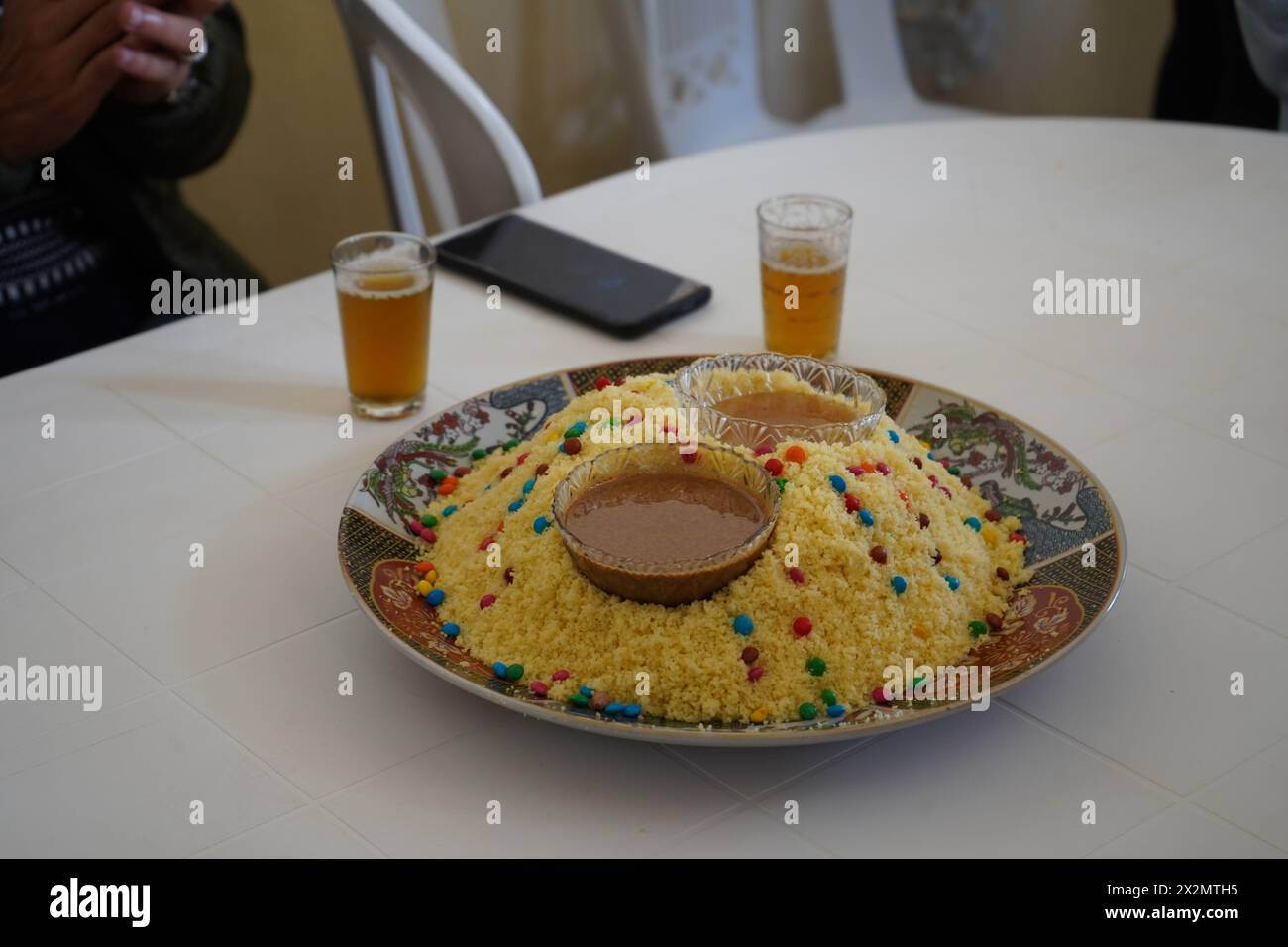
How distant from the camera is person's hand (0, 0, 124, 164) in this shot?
1.76 m

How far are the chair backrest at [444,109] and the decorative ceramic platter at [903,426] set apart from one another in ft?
2.42

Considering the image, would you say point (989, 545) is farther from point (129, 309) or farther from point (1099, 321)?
point (129, 309)

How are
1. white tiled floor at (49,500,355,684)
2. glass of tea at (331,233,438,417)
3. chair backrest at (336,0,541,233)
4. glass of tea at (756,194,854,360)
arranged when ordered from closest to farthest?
1. white tiled floor at (49,500,355,684)
2. glass of tea at (331,233,438,417)
3. glass of tea at (756,194,854,360)
4. chair backrest at (336,0,541,233)

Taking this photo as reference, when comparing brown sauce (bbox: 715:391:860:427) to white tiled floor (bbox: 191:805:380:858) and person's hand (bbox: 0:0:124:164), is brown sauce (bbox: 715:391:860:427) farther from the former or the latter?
person's hand (bbox: 0:0:124:164)

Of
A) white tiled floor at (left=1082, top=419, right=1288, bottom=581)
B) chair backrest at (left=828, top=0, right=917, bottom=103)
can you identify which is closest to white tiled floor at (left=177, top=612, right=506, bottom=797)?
white tiled floor at (left=1082, top=419, right=1288, bottom=581)

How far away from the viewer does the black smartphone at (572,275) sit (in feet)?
5.35

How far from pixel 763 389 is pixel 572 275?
0.53 meters

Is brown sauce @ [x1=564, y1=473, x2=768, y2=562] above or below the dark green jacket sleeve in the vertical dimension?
below

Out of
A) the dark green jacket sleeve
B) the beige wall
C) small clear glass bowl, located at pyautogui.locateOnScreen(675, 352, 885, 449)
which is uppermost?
the dark green jacket sleeve

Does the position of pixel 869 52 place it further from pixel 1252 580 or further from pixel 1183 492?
pixel 1252 580

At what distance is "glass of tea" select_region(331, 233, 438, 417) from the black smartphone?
0.73 feet

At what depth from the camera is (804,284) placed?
5.05 feet

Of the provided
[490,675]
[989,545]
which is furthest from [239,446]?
[989,545]

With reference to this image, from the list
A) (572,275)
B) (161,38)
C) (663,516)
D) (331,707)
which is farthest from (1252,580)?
(161,38)
